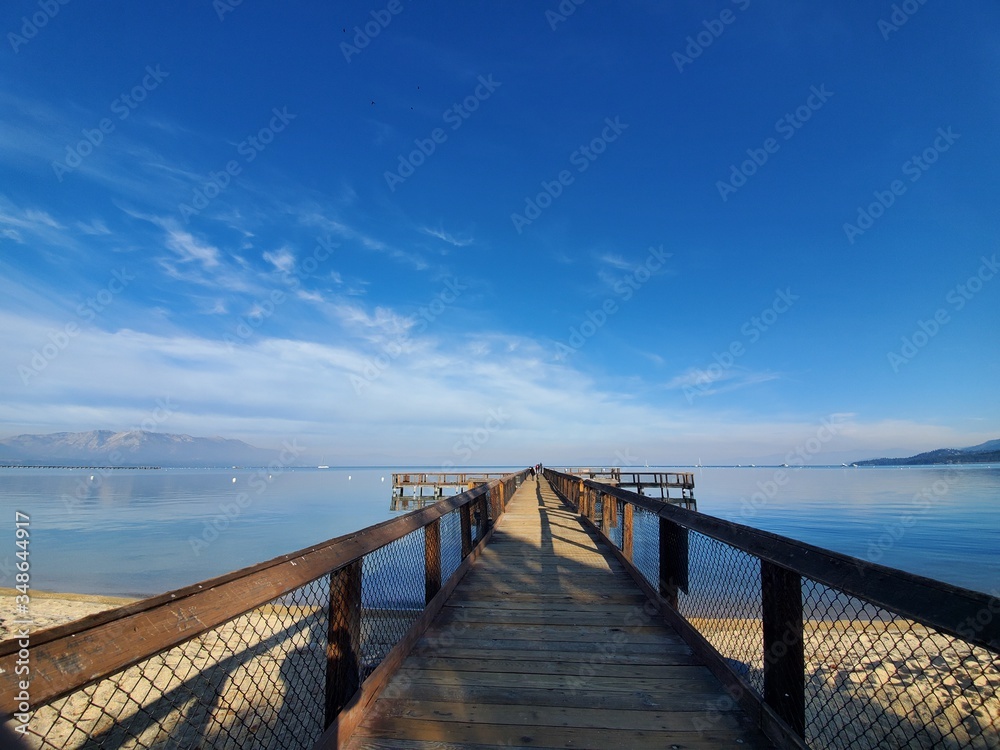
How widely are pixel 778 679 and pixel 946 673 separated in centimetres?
746

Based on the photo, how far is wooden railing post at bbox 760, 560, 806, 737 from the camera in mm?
2309

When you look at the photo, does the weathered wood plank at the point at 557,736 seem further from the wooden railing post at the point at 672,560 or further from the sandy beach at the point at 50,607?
the sandy beach at the point at 50,607

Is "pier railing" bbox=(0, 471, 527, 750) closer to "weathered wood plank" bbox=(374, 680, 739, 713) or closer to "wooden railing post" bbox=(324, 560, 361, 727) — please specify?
"wooden railing post" bbox=(324, 560, 361, 727)

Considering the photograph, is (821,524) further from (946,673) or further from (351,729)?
(351,729)

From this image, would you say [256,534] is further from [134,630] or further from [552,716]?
[134,630]

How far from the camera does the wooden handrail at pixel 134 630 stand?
3.36 ft

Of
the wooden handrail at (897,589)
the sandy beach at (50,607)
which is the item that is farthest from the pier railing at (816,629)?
the sandy beach at (50,607)

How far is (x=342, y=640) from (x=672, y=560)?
2.91 meters

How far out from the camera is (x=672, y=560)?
4.25 m

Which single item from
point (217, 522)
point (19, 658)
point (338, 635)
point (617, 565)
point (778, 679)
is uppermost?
point (19, 658)

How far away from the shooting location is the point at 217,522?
28.2 m

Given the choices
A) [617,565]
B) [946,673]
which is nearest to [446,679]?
[617,565]

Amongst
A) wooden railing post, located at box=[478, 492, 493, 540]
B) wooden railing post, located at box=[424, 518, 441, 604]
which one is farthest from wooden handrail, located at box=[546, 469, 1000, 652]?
wooden railing post, located at box=[478, 492, 493, 540]

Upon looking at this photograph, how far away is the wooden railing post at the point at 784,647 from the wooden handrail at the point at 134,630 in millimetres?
2198
